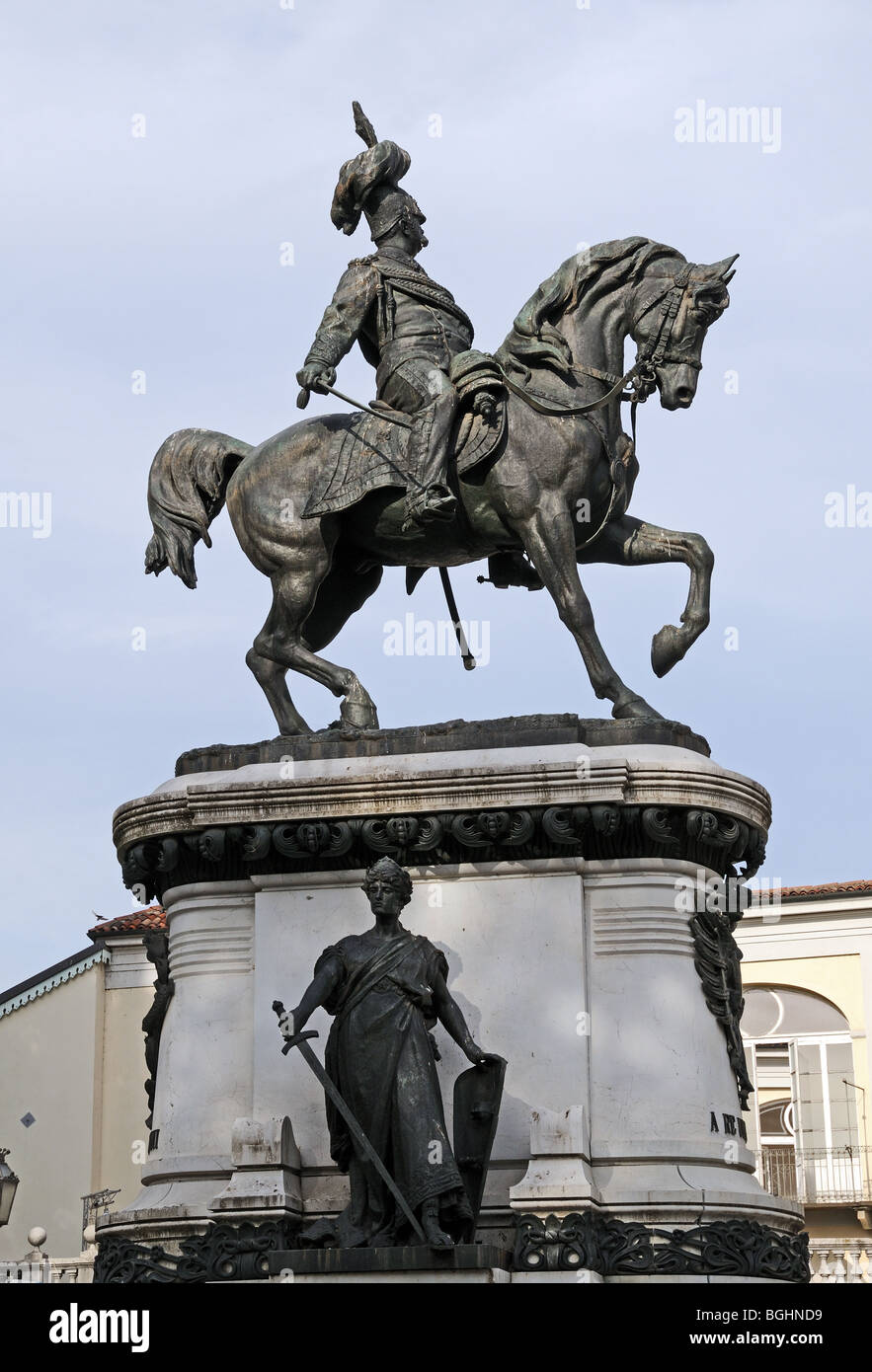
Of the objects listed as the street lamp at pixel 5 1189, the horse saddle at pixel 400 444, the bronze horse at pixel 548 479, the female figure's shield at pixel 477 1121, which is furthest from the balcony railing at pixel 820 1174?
the female figure's shield at pixel 477 1121

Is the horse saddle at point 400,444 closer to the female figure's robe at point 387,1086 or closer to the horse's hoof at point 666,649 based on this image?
the horse's hoof at point 666,649

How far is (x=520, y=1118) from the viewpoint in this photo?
12875mm

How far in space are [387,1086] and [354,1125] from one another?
0.27 meters

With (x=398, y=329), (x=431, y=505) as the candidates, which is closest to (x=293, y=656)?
(x=431, y=505)

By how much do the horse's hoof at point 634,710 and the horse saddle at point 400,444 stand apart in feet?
5.88

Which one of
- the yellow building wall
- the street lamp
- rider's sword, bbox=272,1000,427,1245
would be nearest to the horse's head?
rider's sword, bbox=272,1000,427,1245

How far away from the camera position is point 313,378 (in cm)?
1457

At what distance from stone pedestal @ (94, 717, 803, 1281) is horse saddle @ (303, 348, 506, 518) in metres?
1.60

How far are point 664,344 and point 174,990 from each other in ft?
16.8
